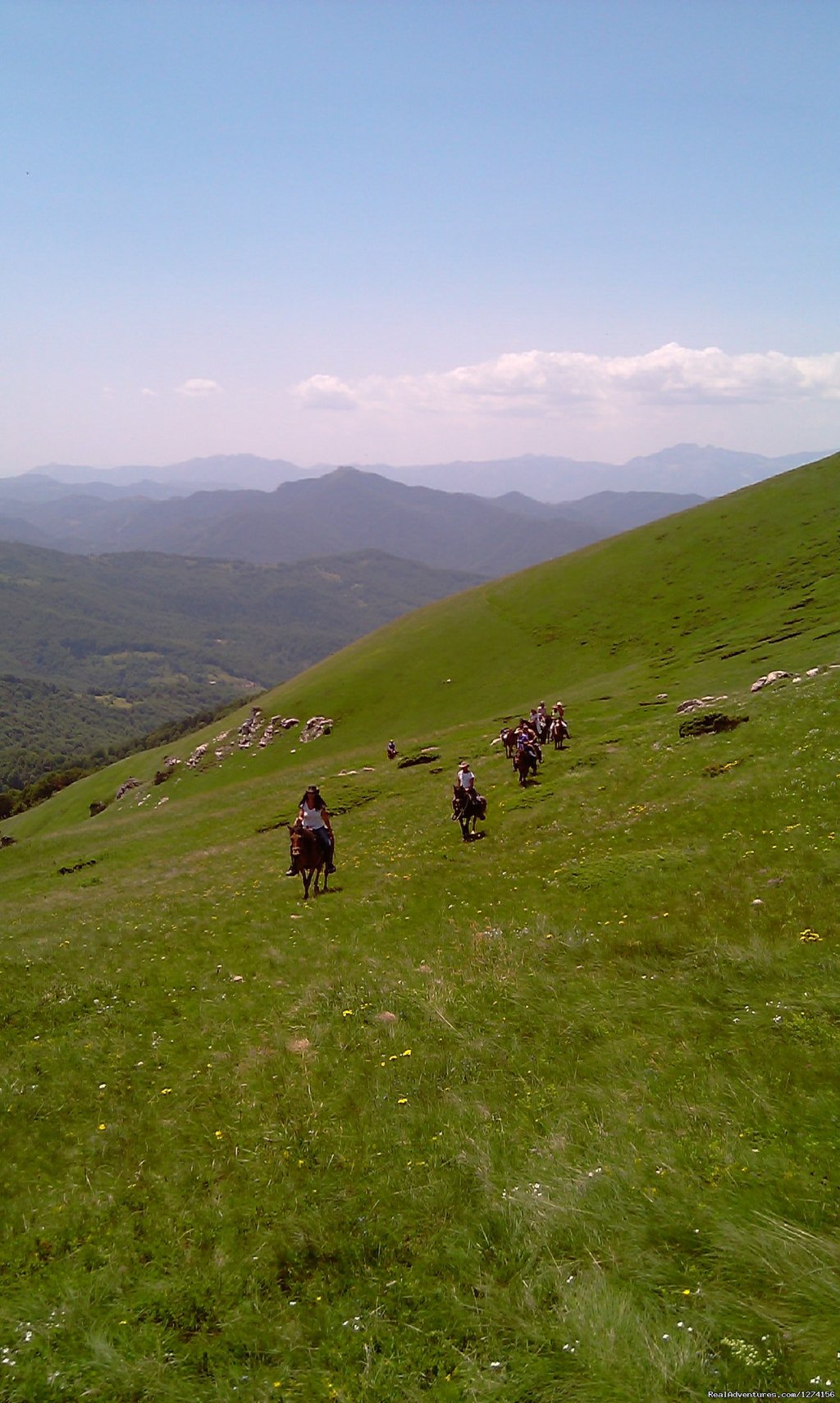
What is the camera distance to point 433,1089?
484 inches

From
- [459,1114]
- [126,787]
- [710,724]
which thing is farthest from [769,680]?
[126,787]

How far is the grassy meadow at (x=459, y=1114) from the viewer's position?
7531 millimetres

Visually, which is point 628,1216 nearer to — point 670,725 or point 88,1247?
point 88,1247

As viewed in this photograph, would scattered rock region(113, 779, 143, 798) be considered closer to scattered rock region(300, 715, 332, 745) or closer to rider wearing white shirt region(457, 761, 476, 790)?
scattered rock region(300, 715, 332, 745)

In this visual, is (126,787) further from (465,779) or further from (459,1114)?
(459,1114)

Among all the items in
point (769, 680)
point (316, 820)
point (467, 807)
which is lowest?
point (769, 680)

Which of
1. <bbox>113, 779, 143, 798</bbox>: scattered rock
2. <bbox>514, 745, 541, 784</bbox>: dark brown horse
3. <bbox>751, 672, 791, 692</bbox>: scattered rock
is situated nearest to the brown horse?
<bbox>514, 745, 541, 784</bbox>: dark brown horse

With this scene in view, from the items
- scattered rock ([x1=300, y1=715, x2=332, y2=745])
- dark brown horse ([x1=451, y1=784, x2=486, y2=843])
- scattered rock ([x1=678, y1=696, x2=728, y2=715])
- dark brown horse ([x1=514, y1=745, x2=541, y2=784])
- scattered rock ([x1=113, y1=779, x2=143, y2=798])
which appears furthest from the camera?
scattered rock ([x1=113, y1=779, x2=143, y2=798])

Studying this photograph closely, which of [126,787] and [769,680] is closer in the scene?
[769,680]

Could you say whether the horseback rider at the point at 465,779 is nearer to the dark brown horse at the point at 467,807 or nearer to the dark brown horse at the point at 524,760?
the dark brown horse at the point at 467,807

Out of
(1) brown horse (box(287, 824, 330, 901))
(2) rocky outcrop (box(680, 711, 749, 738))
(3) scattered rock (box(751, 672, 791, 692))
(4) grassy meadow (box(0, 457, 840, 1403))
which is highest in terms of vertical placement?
(1) brown horse (box(287, 824, 330, 901))

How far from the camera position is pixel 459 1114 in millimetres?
11391

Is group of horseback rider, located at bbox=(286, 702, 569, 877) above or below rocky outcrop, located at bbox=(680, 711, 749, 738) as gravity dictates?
above

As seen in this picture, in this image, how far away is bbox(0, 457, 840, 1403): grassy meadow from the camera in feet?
24.7
